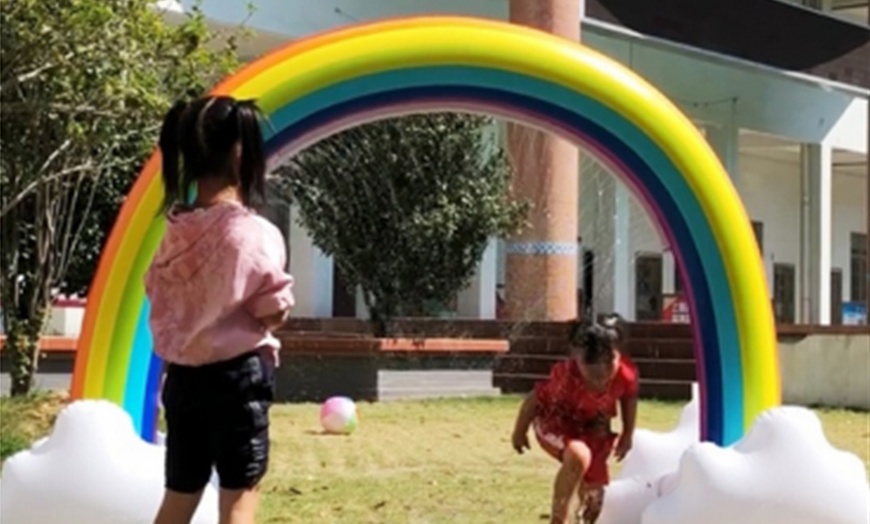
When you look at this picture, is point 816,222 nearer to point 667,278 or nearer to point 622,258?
point 667,278

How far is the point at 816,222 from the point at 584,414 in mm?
21770

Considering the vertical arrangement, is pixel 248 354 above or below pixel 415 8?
below

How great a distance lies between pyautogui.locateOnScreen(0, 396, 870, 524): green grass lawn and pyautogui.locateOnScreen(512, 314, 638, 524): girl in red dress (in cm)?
105

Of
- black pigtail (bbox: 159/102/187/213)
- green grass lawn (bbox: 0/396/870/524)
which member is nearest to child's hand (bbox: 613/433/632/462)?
green grass lawn (bbox: 0/396/870/524)

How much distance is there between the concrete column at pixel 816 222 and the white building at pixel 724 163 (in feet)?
0.08

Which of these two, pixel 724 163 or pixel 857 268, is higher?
pixel 724 163

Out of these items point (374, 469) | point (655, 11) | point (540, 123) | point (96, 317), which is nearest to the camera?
point (96, 317)

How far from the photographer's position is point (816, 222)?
26594 mm

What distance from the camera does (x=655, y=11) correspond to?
61.4 ft

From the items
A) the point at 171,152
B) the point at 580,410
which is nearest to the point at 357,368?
the point at 580,410

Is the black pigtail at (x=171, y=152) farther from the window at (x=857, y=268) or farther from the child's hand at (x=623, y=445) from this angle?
the window at (x=857, y=268)

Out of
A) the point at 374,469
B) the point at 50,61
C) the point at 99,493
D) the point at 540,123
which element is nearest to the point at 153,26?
the point at 50,61

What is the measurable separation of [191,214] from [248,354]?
37 centimetres

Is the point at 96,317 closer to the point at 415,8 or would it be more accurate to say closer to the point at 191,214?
the point at 191,214
